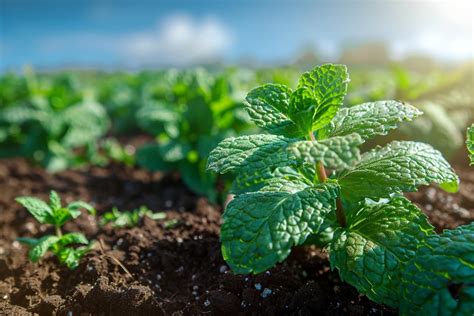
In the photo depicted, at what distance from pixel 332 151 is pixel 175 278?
1.12m

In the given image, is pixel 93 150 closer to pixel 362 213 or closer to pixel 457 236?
pixel 362 213

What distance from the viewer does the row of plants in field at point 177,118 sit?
3926 millimetres

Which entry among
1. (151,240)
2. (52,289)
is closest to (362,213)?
(151,240)

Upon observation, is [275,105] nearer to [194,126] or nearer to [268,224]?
[268,224]

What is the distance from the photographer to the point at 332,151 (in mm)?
1661

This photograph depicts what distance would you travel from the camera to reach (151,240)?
8.67ft

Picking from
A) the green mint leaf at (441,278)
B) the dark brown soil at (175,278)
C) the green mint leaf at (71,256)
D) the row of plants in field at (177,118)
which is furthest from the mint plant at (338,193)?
the row of plants in field at (177,118)

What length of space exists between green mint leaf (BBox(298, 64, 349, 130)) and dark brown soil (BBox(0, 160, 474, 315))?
30.1 inches

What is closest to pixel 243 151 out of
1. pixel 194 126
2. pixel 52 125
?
pixel 194 126

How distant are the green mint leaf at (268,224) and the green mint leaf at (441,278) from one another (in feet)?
1.21

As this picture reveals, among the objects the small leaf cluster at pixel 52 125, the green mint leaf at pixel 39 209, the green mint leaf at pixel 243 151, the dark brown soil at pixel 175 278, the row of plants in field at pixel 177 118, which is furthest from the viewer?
the small leaf cluster at pixel 52 125

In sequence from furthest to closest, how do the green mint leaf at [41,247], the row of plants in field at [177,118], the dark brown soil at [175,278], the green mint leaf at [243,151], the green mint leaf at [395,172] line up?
the row of plants in field at [177,118] < the green mint leaf at [41,247] < the dark brown soil at [175,278] < the green mint leaf at [395,172] < the green mint leaf at [243,151]

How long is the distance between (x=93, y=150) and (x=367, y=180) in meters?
3.88

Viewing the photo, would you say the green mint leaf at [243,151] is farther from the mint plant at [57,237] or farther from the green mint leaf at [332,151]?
the mint plant at [57,237]
